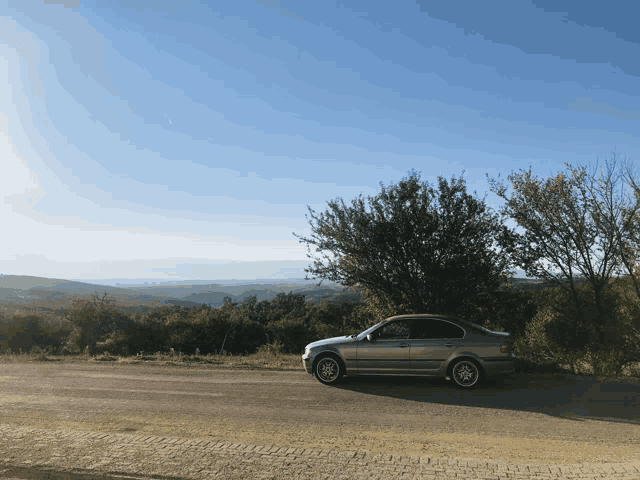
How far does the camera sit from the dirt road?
5.80m

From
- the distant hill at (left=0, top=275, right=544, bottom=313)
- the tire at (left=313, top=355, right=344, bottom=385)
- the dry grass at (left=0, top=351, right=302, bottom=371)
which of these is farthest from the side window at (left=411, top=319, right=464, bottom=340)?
the distant hill at (left=0, top=275, right=544, bottom=313)

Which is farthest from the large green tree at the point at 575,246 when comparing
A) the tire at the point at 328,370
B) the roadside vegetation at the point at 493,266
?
the tire at the point at 328,370

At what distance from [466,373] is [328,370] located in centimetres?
293

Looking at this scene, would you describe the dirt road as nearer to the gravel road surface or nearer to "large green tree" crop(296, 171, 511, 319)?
the gravel road surface

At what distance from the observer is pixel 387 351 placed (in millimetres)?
9312

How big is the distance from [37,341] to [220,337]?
10268mm

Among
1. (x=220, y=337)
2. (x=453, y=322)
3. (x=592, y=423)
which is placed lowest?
(x=220, y=337)

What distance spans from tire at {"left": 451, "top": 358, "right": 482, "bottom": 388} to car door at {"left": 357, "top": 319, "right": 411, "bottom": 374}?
0.95 metres

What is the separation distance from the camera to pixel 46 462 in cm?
528

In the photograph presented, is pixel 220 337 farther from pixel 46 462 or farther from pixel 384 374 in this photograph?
pixel 46 462

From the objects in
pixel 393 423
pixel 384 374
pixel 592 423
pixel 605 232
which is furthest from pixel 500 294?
pixel 393 423

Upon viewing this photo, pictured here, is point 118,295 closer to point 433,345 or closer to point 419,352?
point 419,352

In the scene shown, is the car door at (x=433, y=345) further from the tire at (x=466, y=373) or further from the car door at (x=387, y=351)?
the tire at (x=466, y=373)

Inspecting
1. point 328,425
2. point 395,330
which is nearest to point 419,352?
point 395,330
